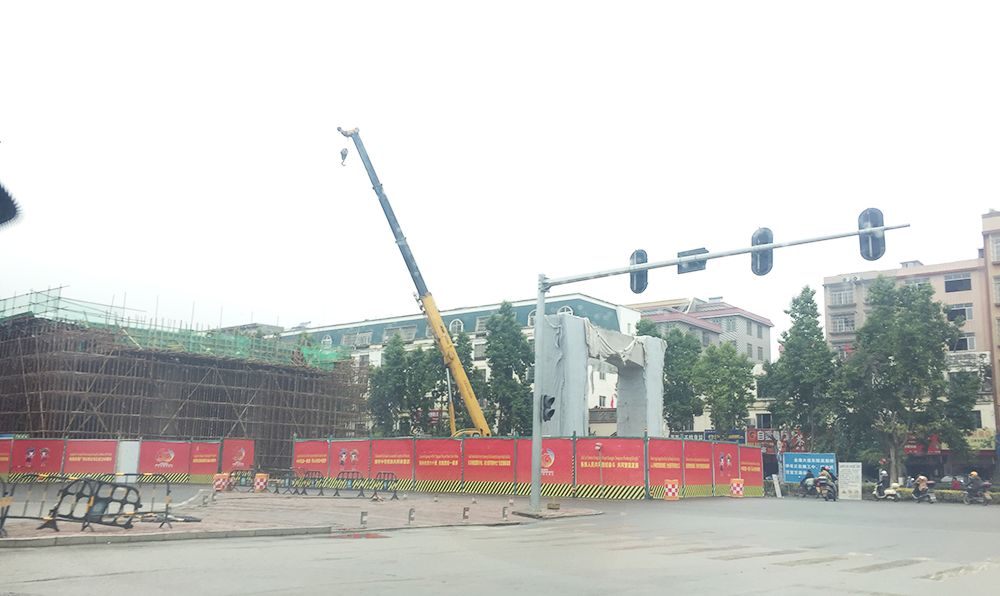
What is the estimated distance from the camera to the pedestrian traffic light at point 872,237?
588 inches

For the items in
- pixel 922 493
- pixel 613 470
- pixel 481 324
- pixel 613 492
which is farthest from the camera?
pixel 481 324

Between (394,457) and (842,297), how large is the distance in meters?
44.3

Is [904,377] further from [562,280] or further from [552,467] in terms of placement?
[562,280]

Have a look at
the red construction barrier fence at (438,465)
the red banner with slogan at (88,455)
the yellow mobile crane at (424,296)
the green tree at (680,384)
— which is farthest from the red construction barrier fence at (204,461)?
the green tree at (680,384)

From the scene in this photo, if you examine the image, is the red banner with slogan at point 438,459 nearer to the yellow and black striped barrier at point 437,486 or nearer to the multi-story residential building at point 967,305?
the yellow and black striped barrier at point 437,486

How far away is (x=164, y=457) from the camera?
38969 mm

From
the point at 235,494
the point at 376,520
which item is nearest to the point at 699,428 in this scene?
the point at 235,494

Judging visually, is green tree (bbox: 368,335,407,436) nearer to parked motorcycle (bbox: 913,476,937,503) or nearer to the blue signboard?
the blue signboard

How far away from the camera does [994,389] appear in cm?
5381

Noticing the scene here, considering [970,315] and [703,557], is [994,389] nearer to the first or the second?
[970,315]

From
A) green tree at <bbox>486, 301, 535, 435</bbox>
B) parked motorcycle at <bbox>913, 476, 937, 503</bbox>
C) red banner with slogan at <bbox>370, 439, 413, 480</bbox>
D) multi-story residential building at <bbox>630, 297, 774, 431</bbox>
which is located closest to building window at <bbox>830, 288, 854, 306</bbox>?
multi-story residential building at <bbox>630, 297, 774, 431</bbox>

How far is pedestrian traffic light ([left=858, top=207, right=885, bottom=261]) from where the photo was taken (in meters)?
14.9

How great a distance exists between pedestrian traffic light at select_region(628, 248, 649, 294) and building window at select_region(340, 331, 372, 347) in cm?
5798

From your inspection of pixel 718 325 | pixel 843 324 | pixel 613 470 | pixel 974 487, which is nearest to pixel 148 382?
pixel 613 470
